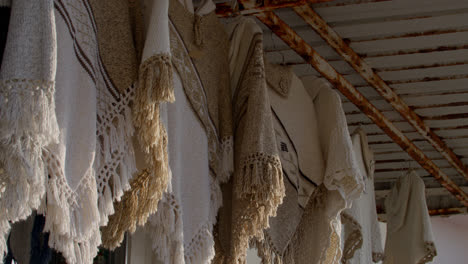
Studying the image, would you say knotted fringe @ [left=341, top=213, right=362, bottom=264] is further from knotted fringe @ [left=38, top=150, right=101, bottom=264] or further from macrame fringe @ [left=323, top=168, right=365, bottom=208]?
knotted fringe @ [left=38, top=150, right=101, bottom=264]

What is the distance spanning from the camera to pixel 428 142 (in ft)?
15.1

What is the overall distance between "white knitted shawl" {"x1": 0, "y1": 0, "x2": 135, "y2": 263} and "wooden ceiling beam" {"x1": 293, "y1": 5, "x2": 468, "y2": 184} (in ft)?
4.99

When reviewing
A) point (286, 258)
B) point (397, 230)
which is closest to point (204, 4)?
point (286, 258)

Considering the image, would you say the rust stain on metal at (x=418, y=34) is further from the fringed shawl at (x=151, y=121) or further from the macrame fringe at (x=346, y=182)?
the fringed shawl at (x=151, y=121)

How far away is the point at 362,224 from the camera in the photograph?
3.53 metres

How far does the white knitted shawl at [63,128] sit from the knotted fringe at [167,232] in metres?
0.19

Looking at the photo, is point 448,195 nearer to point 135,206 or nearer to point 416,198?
point 416,198

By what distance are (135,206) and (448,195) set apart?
4622 millimetres

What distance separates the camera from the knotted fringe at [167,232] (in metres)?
2.00

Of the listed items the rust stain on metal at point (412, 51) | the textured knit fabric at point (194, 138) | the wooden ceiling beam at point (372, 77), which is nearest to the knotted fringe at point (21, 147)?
the textured knit fabric at point (194, 138)

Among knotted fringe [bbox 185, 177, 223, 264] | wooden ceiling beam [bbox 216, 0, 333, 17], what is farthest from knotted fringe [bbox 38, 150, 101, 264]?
wooden ceiling beam [bbox 216, 0, 333, 17]

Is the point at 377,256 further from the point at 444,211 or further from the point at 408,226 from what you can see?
the point at 444,211

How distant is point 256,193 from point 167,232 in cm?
32

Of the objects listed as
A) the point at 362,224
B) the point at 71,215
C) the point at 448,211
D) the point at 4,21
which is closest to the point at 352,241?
the point at 362,224
